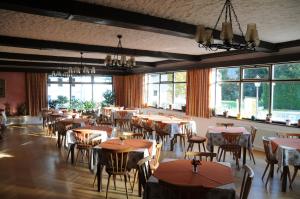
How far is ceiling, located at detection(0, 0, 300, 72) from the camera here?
386 cm

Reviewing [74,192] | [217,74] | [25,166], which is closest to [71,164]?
[25,166]

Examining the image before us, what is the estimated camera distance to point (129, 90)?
48.6 ft

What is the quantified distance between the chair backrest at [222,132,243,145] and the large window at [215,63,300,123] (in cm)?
241

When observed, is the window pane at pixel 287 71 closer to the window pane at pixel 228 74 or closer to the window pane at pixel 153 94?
the window pane at pixel 228 74

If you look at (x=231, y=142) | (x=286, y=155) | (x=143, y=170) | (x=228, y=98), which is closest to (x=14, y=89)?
(x=228, y=98)

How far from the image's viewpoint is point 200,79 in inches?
A: 383

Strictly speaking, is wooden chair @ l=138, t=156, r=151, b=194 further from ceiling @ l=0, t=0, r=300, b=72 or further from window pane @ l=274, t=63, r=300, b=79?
window pane @ l=274, t=63, r=300, b=79

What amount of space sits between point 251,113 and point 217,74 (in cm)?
189

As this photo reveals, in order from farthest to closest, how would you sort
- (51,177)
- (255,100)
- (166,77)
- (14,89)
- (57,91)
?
(57,91) < (14,89) < (166,77) < (255,100) < (51,177)

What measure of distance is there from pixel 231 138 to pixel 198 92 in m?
4.19

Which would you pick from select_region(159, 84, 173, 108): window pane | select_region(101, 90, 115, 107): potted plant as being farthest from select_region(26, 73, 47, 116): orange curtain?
select_region(159, 84, 173, 108): window pane

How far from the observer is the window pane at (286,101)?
23.5 feet

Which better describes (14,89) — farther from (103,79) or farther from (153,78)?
(153,78)

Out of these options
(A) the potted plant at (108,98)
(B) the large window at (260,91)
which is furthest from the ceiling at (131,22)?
(A) the potted plant at (108,98)
